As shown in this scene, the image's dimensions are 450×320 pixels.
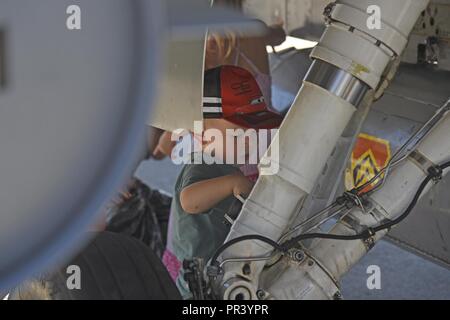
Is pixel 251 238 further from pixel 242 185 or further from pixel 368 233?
pixel 242 185

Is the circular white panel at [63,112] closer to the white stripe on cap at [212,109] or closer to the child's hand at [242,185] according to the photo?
the child's hand at [242,185]

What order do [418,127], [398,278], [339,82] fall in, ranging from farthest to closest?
[398,278] < [418,127] < [339,82]

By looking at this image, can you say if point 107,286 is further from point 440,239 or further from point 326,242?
point 440,239

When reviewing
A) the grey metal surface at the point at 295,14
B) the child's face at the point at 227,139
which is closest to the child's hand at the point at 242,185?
the child's face at the point at 227,139

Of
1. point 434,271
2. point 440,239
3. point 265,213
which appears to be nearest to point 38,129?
point 265,213

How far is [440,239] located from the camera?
99.0 inches

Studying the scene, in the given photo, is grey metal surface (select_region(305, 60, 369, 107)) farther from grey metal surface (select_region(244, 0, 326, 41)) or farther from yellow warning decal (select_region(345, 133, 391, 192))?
grey metal surface (select_region(244, 0, 326, 41))

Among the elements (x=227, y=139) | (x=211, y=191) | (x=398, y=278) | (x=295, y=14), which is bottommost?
(x=398, y=278)

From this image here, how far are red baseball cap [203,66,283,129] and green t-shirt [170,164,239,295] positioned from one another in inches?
6.5

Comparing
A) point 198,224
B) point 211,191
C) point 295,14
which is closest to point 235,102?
point 211,191

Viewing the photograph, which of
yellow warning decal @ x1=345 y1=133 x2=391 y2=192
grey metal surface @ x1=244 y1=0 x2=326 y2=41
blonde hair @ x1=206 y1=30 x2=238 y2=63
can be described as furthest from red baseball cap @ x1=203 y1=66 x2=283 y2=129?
grey metal surface @ x1=244 y1=0 x2=326 y2=41

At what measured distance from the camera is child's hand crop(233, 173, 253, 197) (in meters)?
2.00

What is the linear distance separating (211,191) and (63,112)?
1.31m

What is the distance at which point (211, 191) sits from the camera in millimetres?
2139
